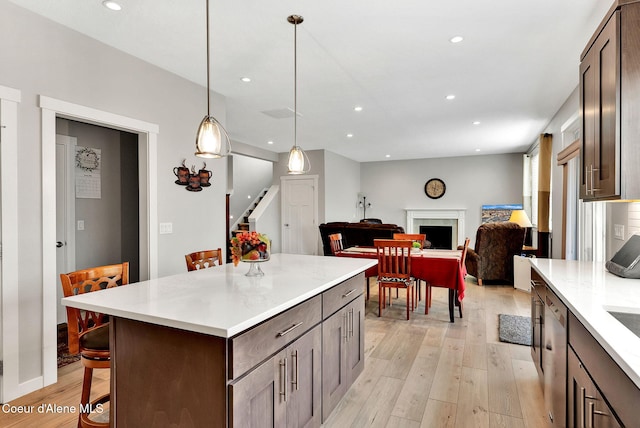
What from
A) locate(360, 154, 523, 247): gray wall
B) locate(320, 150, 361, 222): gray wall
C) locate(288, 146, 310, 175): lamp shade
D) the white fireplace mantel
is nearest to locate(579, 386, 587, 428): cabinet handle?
locate(288, 146, 310, 175): lamp shade

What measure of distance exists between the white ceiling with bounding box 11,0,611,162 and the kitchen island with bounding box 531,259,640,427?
6.03 ft

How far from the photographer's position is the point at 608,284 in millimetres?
1891

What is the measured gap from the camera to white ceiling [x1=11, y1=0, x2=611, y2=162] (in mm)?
2402

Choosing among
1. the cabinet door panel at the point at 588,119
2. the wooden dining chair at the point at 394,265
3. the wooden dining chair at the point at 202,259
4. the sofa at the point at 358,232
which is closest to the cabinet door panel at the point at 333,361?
the wooden dining chair at the point at 202,259

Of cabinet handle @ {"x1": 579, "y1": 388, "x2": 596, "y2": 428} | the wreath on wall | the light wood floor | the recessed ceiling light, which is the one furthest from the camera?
the wreath on wall

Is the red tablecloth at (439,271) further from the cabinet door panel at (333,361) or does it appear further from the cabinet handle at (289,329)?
the cabinet handle at (289,329)

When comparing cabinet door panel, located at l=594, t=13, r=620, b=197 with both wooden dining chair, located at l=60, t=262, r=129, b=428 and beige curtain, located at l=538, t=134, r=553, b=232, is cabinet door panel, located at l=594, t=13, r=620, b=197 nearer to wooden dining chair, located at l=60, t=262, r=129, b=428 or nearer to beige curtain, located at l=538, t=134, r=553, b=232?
wooden dining chair, located at l=60, t=262, r=129, b=428

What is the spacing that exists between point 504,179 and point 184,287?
852 centimetres

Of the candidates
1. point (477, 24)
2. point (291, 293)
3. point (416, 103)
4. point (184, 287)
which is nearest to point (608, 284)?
point (291, 293)

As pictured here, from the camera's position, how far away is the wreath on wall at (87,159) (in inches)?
149

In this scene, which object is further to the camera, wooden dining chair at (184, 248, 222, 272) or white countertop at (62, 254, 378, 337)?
wooden dining chair at (184, 248, 222, 272)

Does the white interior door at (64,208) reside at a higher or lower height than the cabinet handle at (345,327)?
higher

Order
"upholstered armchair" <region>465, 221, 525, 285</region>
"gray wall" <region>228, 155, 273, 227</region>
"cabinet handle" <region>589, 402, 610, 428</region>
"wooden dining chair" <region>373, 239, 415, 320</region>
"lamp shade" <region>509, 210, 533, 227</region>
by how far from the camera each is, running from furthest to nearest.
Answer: "gray wall" <region>228, 155, 273, 227</region>
"lamp shade" <region>509, 210, 533, 227</region>
"upholstered armchair" <region>465, 221, 525, 285</region>
"wooden dining chair" <region>373, 239, 415, 320</region>
"cabinet handle" <region>589, 402, 610, 428</region>

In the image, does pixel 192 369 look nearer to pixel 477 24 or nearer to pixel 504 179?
pixel 477 24
